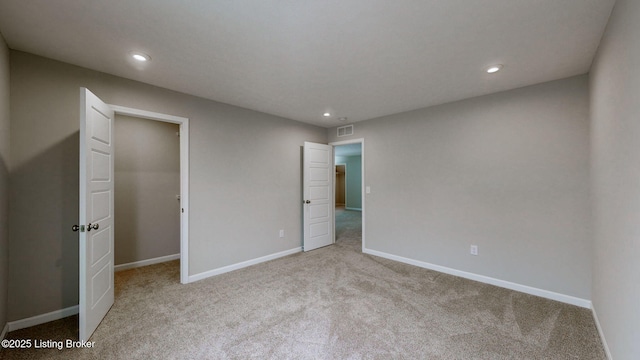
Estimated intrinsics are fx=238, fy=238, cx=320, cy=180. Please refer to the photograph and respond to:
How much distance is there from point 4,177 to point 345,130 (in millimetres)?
4347

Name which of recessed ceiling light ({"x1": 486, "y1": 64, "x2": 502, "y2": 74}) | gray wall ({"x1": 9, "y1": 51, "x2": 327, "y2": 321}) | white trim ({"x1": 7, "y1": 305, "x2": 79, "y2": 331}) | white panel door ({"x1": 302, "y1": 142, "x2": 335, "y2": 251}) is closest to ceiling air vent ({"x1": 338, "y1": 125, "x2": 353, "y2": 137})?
white panel door ({"x1": 302, "y1": 142, "x2": 335, "y2": 251})

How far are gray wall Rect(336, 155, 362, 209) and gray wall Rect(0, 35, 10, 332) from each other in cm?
970

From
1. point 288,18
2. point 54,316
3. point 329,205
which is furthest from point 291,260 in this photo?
point 288,18

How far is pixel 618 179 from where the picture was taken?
1620 millimetres

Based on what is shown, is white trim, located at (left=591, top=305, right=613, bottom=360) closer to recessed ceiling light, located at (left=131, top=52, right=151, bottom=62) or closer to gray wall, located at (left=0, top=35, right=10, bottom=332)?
recessed ceiling light, located at (left=131, top=52, right=151, bottom=62)

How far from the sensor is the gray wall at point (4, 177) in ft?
6.42

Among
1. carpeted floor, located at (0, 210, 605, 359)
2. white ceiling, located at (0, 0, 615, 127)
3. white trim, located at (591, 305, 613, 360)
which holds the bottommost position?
carpeted floor, located at (0, 210, 605, 359)

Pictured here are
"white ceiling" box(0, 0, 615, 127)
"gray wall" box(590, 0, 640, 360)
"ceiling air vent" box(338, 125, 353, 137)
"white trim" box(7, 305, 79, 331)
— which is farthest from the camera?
"ceiling air vent" box(338, 125, 353, 137)

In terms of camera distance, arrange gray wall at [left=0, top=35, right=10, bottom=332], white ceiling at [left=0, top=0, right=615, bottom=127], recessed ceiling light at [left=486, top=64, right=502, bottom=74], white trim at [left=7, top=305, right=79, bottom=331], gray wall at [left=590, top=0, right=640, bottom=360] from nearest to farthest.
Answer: gray wall at [left=590, top=0, right=640, bottom=360]
white ceiling at [left=0, top=0, right=615, bottom=127]
gray wall at [left=0, top=35, right=10, bottom=332]
white trim at [left=7, top=305, right=79, bottom=331]
recessed ceiling light at [left=486, top=64, right=502, bottom=74]

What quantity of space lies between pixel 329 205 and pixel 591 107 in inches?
151

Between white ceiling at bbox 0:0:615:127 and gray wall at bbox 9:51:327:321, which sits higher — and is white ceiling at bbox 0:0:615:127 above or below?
above

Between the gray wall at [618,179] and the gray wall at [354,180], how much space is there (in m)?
8.60

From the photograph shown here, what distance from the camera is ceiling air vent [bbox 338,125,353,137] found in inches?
186

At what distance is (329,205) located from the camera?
500cm
